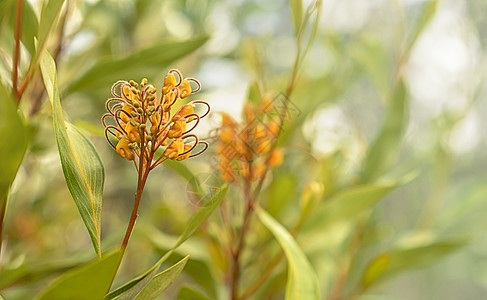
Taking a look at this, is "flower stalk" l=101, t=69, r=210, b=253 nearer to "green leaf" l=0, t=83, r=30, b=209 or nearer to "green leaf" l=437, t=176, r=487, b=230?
"green leaf" l=0, t=83, r=30, b=209

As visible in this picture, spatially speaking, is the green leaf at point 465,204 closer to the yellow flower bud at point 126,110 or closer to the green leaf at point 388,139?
the green leaf at point 388,139

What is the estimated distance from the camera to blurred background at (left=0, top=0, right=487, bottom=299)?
438mm

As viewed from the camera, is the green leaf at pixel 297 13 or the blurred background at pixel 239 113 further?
the blurred background at pixel 239 113

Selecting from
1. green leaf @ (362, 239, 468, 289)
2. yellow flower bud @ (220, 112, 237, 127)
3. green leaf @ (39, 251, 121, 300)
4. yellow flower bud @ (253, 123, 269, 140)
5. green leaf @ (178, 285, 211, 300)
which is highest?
yellow flower bud @ (220, 112, 237, 127)

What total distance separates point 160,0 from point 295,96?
299 millimetres

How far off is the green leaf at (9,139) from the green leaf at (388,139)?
0.34 m

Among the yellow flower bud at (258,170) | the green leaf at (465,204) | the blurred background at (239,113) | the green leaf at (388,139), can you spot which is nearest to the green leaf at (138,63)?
the blurred background at (239,113)

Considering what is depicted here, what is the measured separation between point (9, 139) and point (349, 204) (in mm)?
264

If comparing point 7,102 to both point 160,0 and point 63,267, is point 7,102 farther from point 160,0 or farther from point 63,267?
point 160,0

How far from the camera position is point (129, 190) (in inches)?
34.6

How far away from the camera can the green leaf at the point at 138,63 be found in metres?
0.37

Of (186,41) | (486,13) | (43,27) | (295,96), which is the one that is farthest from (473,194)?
(486,13)

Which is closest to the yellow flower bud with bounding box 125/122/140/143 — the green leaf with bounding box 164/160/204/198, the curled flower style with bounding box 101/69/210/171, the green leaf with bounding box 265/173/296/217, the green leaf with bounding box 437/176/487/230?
the curled flower style with bounding box 101/69/210/171

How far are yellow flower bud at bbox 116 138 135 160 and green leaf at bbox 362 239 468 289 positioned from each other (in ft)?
0.95
